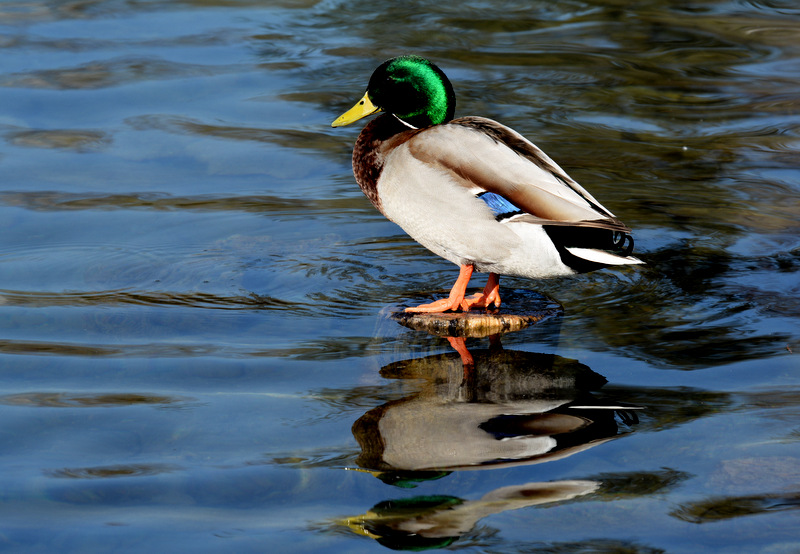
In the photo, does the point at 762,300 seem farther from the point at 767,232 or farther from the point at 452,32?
the point at 452,32

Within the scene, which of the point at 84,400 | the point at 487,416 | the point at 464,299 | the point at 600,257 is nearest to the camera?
the point at 487,416

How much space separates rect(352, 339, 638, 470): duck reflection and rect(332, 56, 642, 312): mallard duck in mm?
420

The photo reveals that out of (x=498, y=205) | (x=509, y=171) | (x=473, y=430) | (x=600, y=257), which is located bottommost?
(x=473, y=430)

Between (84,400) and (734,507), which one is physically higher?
(84,400)

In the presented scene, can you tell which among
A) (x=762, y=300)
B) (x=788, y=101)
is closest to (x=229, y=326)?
(x=762, y=300)

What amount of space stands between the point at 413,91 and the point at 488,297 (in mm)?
899

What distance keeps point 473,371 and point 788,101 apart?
442 cm

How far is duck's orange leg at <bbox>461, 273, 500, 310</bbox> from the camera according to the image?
4.57 metres

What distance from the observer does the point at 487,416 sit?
11.8ft

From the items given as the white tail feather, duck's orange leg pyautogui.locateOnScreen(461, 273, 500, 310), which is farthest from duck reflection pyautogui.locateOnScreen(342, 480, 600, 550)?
duck's orange leg pyautogui.locateOnScreen(461, 273, 500, 310)

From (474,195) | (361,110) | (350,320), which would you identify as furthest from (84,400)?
(361,110)

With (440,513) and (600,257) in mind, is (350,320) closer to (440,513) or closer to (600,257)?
(600,257)

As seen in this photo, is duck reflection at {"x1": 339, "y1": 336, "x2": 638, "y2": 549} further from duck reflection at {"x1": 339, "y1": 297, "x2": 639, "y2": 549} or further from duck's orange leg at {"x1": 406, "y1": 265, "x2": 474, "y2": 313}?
duck's orange leg at {"x1": 406, "y1": 265, "x2": 474, "y2": 313}

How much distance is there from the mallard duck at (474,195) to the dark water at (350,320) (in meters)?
0.30
